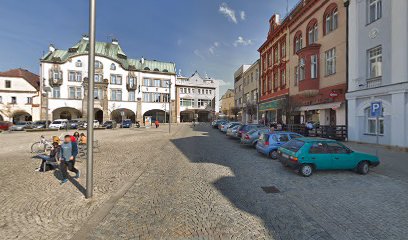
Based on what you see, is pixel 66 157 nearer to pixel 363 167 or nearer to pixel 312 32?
pixel 363 167

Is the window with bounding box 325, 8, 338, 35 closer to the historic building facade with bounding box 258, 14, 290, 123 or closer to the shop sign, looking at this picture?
the historic building facade with bounding box 258, 14, 290, 123

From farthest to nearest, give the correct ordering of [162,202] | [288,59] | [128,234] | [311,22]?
[288,59] < [311,22] < [162,202] < [128,234]

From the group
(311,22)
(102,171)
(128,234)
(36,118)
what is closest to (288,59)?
(311,22)

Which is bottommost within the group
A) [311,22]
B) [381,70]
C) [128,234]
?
[128,234]

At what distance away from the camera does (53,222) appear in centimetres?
406

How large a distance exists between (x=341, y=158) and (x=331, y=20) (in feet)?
54.8

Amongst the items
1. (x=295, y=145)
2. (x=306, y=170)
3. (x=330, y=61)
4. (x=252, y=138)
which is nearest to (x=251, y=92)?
(x=330, y=61)

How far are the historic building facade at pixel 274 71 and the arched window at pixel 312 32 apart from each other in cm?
440

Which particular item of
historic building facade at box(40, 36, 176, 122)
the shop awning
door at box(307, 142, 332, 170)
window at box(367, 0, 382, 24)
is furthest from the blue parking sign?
historic building facade at box(40, 36, 176, 122)

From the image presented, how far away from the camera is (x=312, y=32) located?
21.9 meters

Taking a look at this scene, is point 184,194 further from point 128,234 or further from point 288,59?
point 288,59

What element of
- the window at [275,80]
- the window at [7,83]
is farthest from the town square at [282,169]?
the window at [7,83]

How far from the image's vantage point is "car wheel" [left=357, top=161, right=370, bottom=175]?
7551 millimetres

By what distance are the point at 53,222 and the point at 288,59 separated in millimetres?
27899
